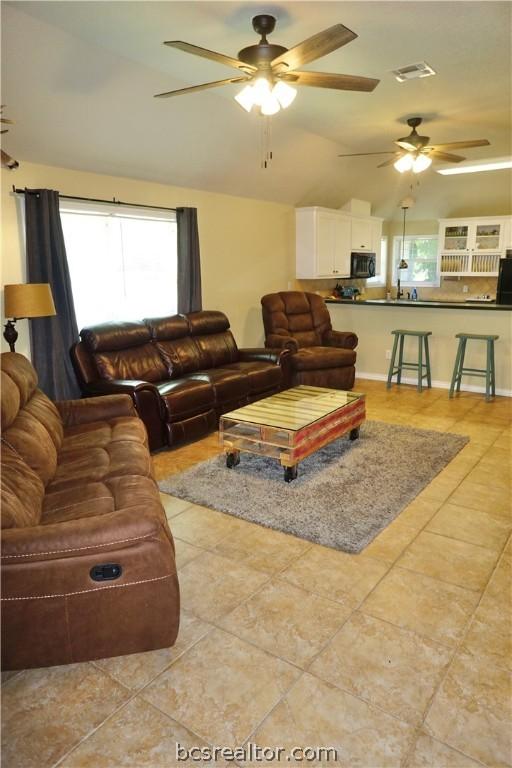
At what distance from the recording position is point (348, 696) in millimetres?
1766

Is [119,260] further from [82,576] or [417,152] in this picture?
[82,576]

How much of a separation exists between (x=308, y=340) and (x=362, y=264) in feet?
7.66

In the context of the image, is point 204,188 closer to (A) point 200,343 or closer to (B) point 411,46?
(A) point 200,343

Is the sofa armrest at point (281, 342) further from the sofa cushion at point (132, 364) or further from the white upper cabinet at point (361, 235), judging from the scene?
the white upper cabinet at point (361, 235)

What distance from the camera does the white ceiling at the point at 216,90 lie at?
2.89 metres

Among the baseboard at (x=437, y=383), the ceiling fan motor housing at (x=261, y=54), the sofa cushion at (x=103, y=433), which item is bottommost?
the baseboard at (x=437, y=383)

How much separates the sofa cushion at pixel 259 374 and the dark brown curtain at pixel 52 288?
1555 millimetres

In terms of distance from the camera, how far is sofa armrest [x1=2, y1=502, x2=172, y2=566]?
5.74 feet

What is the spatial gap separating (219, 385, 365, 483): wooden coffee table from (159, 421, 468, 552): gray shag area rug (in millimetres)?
166

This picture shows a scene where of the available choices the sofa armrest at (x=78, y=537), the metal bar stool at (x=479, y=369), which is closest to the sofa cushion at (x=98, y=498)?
the sofa armrest at (x=78, y=537)

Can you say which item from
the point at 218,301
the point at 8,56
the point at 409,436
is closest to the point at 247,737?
the point at 409,436

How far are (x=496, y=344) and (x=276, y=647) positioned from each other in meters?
4.72

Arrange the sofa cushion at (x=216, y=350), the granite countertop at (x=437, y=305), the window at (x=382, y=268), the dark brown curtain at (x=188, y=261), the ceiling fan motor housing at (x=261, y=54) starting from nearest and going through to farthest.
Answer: the ceiling fan motor housing at (x=261, y=54)
the sofa cushion at (x=216, y=350)
the dark brown curtain at (x=188, y=261)
the granite countertop at (x=437, y=305)
the window at (x=382, y=268)

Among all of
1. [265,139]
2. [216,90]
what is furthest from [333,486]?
[265,139]
